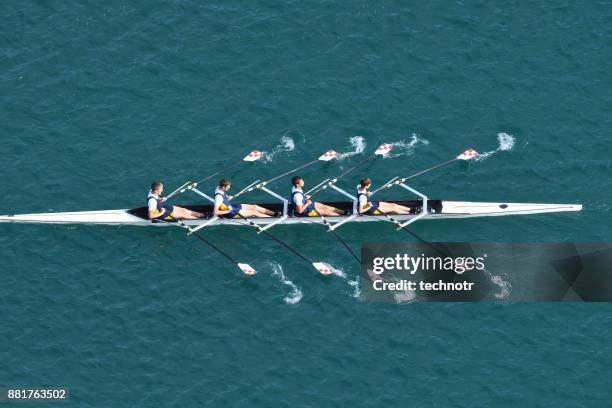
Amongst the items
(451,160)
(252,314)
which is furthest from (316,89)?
(252,314)

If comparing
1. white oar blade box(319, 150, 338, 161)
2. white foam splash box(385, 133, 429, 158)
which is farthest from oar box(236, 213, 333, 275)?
white foam splash box(385, 133, 429, 158)

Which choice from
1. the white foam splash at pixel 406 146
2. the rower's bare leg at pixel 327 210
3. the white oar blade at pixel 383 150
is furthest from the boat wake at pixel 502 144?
the rower's bare leg at pixel 327 210

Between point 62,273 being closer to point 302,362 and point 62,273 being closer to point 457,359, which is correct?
point 302,362

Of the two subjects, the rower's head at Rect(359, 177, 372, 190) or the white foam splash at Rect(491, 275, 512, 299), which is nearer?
the white foam splash at Rect(491, 275, 512, 299)

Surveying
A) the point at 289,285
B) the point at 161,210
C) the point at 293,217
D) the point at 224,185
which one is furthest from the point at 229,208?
the point at 289,285

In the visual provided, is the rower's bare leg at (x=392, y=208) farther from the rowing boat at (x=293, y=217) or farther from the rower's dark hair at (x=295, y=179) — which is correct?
the rower's dark hair at (x=295, y=179)

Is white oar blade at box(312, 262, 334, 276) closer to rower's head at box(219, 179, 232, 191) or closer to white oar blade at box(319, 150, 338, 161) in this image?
rower's head at box(219, 179, 232, 191)
